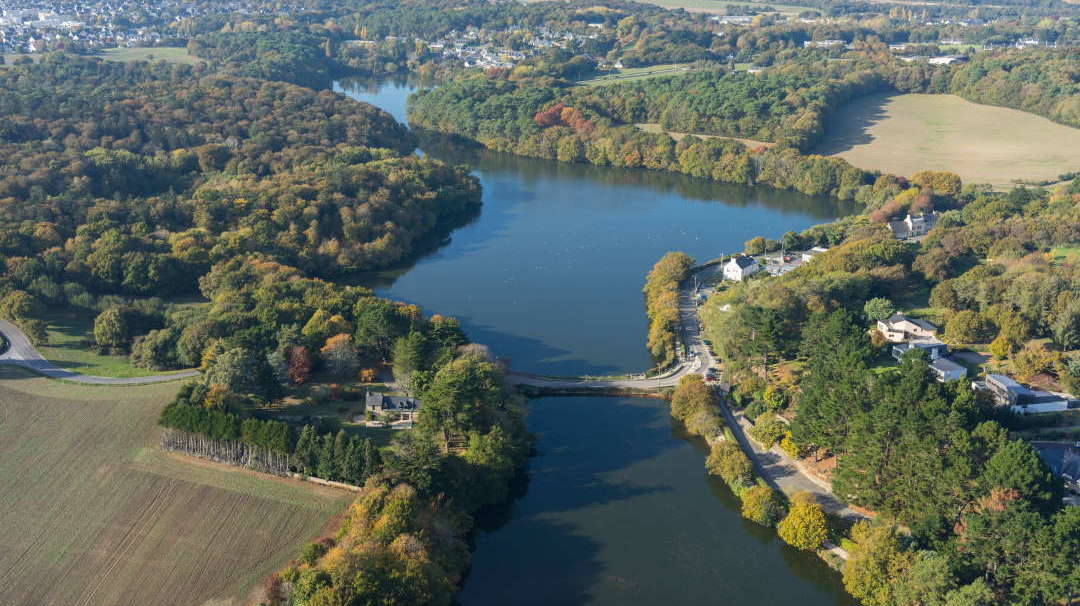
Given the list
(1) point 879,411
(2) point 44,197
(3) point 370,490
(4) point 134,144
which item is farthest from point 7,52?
(1) point 879,411

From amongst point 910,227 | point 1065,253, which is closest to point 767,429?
point 1065,253

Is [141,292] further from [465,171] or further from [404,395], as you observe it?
[465,171]

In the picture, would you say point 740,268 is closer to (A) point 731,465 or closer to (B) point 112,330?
(A) point 731,465

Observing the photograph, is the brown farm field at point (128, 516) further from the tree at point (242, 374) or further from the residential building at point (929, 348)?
the residential building at point (929, 348)

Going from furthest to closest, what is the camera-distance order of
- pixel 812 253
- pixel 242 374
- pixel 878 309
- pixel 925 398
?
pixel 812 253
pixel 878 309
pixel 242 374
pixel 925 398

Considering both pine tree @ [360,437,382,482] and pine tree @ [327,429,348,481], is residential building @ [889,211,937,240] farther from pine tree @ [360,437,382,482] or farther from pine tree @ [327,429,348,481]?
pine tree @ [327,429,348,481]

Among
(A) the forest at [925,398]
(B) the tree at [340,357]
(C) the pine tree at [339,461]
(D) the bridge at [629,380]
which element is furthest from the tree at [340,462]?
(A) the forest at [925,398]
